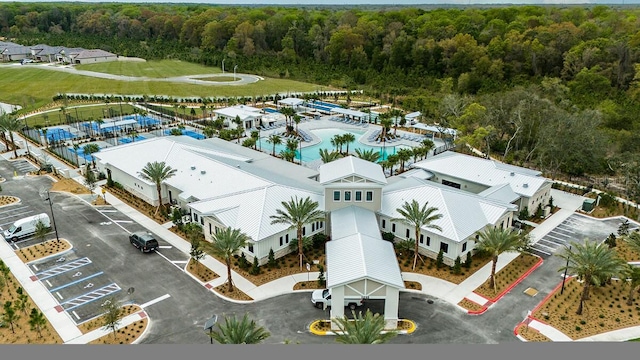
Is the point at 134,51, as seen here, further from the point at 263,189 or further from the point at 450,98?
the point at 263,189

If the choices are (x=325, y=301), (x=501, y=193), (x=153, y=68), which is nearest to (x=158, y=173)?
(x=325, y=301)

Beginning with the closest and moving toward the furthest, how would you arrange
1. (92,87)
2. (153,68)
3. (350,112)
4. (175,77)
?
1. (350,112)
2. (92,87)
3. (175,77)
4. (153,68)

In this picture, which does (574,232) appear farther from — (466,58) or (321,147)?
(466,58)

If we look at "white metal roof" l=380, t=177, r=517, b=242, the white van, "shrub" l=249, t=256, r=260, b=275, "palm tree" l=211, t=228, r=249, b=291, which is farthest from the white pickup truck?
the white van

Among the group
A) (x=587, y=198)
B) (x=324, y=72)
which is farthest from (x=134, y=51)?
(x=587, y=198)

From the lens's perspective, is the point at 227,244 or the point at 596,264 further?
the point at 227,244

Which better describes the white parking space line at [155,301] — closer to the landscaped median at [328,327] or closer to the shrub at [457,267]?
the landscaped median at [328,327]
